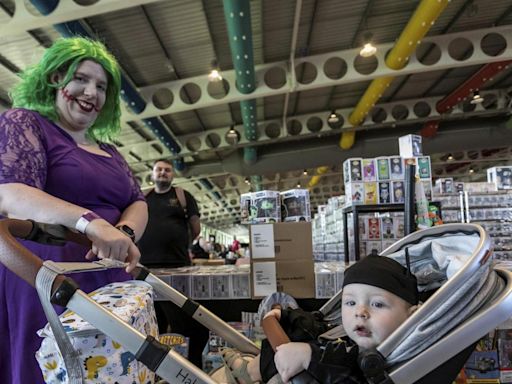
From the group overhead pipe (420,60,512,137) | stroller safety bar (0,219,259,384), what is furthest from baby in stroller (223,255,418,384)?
overhead pipe (420,60,512,137)

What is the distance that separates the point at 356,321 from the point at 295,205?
1.35 metres

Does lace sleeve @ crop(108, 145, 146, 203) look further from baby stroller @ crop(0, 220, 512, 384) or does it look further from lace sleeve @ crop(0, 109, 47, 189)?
baby stroller @ crop(0, 220, 512, 384)

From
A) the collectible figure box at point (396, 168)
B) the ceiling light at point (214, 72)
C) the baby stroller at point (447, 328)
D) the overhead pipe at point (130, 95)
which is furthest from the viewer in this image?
the ceiling light at point (214, 72)

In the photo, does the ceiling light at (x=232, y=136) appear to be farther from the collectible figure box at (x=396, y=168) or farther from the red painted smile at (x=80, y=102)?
the red painted smile at (x=80, y=102)

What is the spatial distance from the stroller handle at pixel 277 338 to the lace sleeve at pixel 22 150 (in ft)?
2.81

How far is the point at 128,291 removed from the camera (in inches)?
45.0

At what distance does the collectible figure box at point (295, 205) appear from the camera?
8.59 feet

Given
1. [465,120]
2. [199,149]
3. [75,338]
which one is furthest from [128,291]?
[465,120]

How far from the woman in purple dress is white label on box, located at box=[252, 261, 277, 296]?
3.45ft

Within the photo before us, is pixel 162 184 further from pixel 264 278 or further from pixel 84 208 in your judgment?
pixel 84 208

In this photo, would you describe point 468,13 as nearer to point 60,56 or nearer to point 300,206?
point 300,206

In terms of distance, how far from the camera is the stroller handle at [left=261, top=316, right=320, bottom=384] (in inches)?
44.1

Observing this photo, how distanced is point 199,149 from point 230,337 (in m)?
9.41

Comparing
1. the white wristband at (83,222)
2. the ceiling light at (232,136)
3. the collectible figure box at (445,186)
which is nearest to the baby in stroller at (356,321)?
the white wristband at (83,222)
